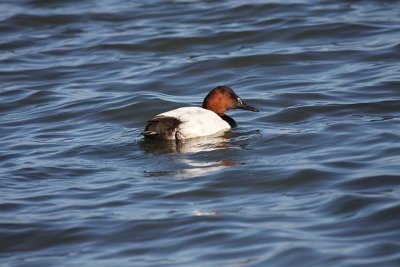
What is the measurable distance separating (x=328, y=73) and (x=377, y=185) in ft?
15.2

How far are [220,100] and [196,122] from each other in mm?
799

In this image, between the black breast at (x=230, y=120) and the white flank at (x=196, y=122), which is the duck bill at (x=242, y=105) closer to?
the black breast at (x=230, y=120)

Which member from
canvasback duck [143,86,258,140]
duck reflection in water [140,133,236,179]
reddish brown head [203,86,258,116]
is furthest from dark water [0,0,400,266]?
reddish brown head [203,86,258,116]

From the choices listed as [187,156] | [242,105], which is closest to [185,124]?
[187,156]

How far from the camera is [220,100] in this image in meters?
10.5

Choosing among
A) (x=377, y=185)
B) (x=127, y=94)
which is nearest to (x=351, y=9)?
(x=127, y=94)

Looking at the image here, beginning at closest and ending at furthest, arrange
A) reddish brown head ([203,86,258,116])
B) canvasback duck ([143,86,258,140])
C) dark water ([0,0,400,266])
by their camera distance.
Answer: dark water ([0,0,400,266])
canvasback duck ([143,86,258,140])
reddish brown head ([203,86,258,116])

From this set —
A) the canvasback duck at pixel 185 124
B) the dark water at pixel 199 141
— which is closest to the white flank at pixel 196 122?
the canvasback duck at pixel 185 124

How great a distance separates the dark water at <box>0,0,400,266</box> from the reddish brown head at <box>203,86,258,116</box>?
0.29 meters

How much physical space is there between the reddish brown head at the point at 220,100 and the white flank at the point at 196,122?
40 centimetres

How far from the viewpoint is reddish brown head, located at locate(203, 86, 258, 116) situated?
34.3 ft

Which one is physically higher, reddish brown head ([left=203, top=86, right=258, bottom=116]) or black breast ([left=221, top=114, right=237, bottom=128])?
reddish brown head ([left=203, top=86, right=258, bottom=116])

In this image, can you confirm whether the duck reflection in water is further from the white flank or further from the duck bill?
the duck bill

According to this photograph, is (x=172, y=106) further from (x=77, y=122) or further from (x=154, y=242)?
(x=154, y=242)
